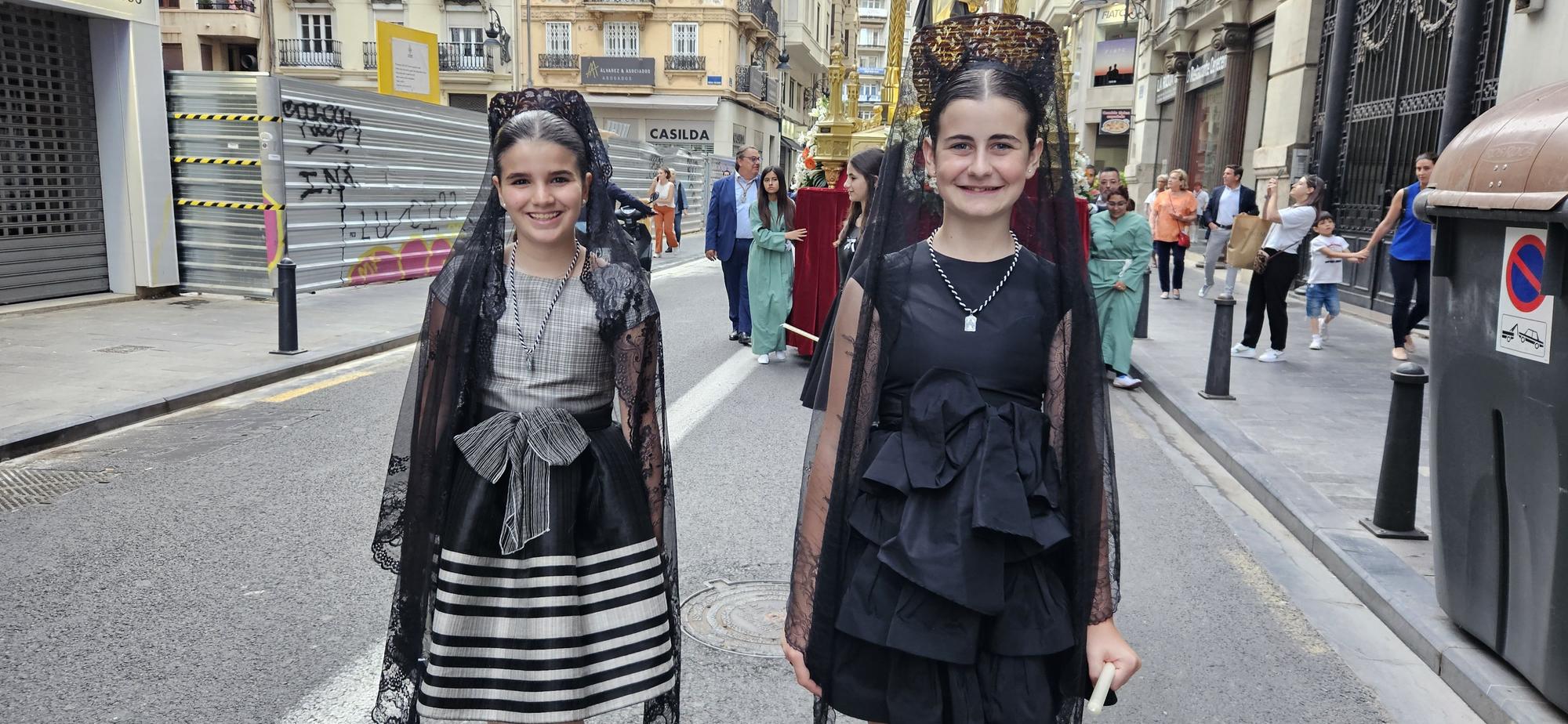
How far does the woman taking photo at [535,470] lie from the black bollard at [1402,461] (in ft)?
12.6

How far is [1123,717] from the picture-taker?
347 cm

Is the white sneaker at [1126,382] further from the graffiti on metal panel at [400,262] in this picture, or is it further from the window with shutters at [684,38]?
the window with shutters at [684,38]

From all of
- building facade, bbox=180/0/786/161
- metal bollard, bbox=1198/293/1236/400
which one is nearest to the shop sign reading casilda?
building facade, bbox=180/0/786/161

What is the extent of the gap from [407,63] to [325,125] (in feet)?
10.7

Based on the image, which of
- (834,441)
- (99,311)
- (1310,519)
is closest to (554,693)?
(834,441)

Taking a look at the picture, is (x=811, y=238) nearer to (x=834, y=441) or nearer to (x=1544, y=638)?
(x=1544, y=638)

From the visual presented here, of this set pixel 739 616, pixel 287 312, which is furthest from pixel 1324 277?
pixel 287 312

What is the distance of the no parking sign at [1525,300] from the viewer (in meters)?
3.18

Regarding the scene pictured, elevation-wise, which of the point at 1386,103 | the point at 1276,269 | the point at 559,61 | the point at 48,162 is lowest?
the point at 1276,269

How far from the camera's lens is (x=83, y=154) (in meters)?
11.9

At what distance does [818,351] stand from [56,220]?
1186 centimetres

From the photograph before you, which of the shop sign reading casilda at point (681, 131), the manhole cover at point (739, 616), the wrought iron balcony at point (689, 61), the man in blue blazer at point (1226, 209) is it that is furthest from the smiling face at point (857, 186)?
the shop sign reading casilda at point (681, 131)

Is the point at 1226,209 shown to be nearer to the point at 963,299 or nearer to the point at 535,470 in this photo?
the point at 963,299

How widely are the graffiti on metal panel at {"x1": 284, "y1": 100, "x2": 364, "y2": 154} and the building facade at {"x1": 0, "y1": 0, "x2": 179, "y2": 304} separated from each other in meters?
1.38
